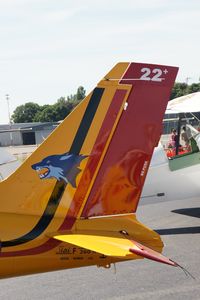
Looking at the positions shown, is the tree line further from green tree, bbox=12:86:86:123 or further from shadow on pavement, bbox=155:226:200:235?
shadow on pavement, bbox=155:226:200:235

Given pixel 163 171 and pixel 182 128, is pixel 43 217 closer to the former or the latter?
pixel 163 171

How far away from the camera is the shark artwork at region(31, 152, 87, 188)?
3.83m

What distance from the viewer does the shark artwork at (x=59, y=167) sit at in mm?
3832

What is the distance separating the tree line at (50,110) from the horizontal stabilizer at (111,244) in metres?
73.2

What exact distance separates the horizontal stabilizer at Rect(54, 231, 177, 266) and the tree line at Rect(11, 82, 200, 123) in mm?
73227

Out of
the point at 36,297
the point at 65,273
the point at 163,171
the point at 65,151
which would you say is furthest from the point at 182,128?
the point at 65,151

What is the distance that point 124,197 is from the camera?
13.3ft

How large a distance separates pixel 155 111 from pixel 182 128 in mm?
6322

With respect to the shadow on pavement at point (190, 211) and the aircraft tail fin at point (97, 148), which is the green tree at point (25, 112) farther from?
the aircraft tail fin at point (97, 148)

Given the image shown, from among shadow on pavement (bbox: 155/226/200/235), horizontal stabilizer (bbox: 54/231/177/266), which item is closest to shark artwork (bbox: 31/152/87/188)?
horizontal stabilizer (bbox: 54/231/177/266)

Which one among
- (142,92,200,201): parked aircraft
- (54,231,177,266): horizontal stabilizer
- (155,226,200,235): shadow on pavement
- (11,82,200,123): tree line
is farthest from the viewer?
(11,82,200,123): tree line

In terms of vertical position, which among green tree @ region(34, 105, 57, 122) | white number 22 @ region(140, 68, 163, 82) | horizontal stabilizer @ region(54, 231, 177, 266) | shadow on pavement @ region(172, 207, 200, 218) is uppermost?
white number 22 @ region(140, 68, 163, 82)

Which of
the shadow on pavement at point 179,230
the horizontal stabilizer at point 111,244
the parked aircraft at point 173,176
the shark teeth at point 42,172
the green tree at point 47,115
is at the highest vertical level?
the shark teeth at point 42,172

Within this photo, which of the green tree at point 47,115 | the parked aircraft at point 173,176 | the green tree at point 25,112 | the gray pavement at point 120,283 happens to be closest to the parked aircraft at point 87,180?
the gray pavement at point 120,283
